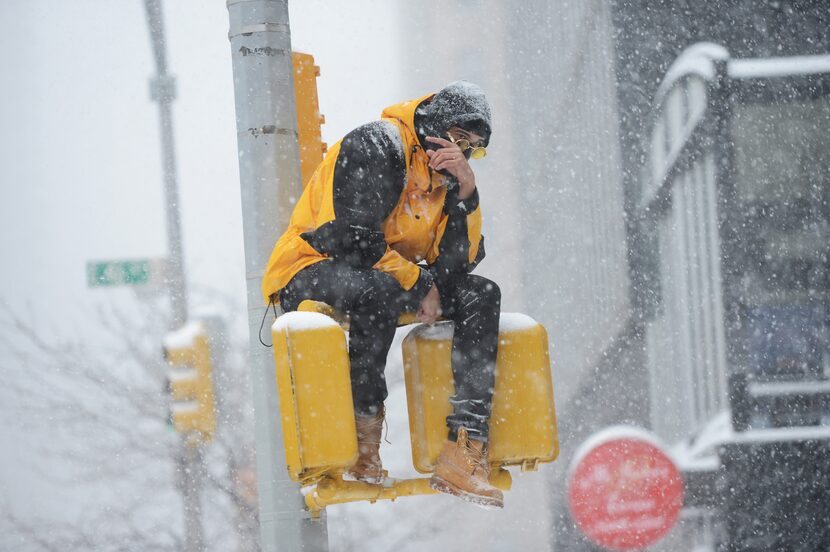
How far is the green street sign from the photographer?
1099 centimetres

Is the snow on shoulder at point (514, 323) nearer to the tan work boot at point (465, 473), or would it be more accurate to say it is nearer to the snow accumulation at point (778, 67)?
the tan work boot at point (465, 473)

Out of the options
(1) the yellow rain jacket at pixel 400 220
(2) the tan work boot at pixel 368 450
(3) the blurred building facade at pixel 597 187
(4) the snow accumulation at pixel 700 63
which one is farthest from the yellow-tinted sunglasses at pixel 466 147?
(3) the blurred building facade at pixel 597 187

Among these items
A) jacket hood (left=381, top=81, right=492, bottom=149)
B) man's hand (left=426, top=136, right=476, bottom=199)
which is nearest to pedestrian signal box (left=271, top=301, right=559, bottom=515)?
man's hand (left=426, top=136, right=476, bottom=199)

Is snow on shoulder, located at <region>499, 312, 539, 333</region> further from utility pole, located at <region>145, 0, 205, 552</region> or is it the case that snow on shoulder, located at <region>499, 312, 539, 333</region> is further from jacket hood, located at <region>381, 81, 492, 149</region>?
utility pole, located at <region>145, 0, 205, 552</region>

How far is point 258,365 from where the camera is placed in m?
3.88

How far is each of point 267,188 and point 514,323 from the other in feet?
3.18

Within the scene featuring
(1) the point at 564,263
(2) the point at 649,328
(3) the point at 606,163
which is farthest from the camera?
(1) the point at 564,263

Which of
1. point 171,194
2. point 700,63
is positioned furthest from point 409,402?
point 700,63

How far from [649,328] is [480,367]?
18870mm

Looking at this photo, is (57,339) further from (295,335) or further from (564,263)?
(295,335)

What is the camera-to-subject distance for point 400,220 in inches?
159

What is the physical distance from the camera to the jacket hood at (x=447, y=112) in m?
3.88

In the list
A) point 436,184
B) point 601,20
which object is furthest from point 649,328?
point 436,184

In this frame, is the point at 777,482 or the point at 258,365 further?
Answer: the point at 777,482
